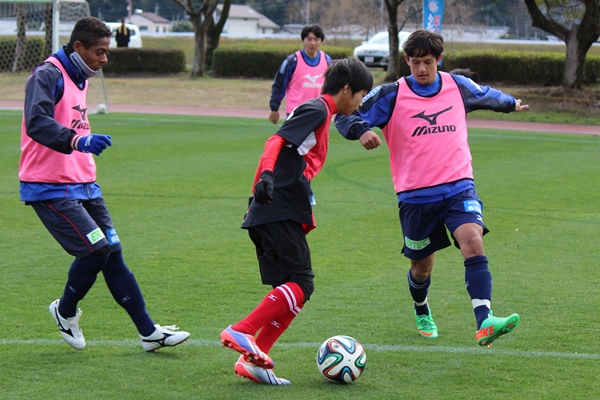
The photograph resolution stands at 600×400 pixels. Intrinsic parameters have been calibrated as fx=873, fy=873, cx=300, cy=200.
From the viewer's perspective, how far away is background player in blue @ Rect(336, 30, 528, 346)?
5.11 metres

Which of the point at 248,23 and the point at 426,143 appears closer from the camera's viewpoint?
the point at 426,143

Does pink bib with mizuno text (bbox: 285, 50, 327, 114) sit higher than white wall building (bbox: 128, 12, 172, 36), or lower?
higher

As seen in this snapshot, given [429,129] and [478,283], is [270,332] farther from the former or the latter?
[429,129]

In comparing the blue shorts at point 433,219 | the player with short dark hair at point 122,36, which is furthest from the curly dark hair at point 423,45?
the player with short dark hair at point 122,36

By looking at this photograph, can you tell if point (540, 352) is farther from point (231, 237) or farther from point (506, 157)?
point (506, 157)

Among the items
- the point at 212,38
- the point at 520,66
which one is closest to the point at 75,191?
the point at 520,66

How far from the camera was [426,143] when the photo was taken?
5.21 meters

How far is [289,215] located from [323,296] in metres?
2.02

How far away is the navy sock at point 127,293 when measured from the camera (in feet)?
16.6

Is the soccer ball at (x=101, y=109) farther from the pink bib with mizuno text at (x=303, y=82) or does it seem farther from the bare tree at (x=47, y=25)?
the pink bib with mizuno text at (x=303, y=82)

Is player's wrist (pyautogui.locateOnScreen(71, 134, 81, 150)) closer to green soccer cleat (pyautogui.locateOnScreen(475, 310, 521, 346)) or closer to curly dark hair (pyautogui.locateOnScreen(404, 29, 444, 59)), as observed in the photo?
curly dark hair (pyautogui.locateOnScreen(404, 29, 444, 59))

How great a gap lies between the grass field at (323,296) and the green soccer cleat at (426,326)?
0.35 feet

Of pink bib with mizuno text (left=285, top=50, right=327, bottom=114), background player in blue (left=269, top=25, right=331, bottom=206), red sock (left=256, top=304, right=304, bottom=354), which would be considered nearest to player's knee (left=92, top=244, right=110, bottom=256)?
red sock (left=256, top=304, right=304, bottom=354)

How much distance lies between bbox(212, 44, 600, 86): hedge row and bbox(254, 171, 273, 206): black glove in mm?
26713
